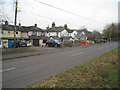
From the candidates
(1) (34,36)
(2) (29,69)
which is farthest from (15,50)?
(1) (34,36)

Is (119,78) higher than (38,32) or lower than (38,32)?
lower

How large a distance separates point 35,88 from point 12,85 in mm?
1393

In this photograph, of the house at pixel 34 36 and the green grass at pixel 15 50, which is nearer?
the green grass at pixel 15 50

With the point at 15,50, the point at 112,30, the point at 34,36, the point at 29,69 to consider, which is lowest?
the point at 29,69

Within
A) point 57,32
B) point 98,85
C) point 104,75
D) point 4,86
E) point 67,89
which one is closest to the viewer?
point 67,89

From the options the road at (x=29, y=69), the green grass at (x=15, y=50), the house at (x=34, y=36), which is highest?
the house at (x=34, y=36)

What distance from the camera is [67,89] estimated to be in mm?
3963

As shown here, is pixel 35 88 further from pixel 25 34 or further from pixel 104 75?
pixel 25 34

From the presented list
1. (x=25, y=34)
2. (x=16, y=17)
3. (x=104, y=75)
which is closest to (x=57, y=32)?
(x=25, y=34)

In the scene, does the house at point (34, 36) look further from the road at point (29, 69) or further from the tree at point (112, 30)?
the road at point (29, 69)

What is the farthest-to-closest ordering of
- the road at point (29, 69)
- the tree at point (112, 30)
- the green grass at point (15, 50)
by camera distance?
the green grass at point (15, 50), the tree at point (112, 30), the road at point (29, 69)

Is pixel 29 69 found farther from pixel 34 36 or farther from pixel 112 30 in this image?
pixel 34 36

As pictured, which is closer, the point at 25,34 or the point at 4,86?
the point at 4,86

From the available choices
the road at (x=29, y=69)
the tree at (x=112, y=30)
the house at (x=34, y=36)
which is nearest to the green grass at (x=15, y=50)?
the road at (x=29, y=69)
